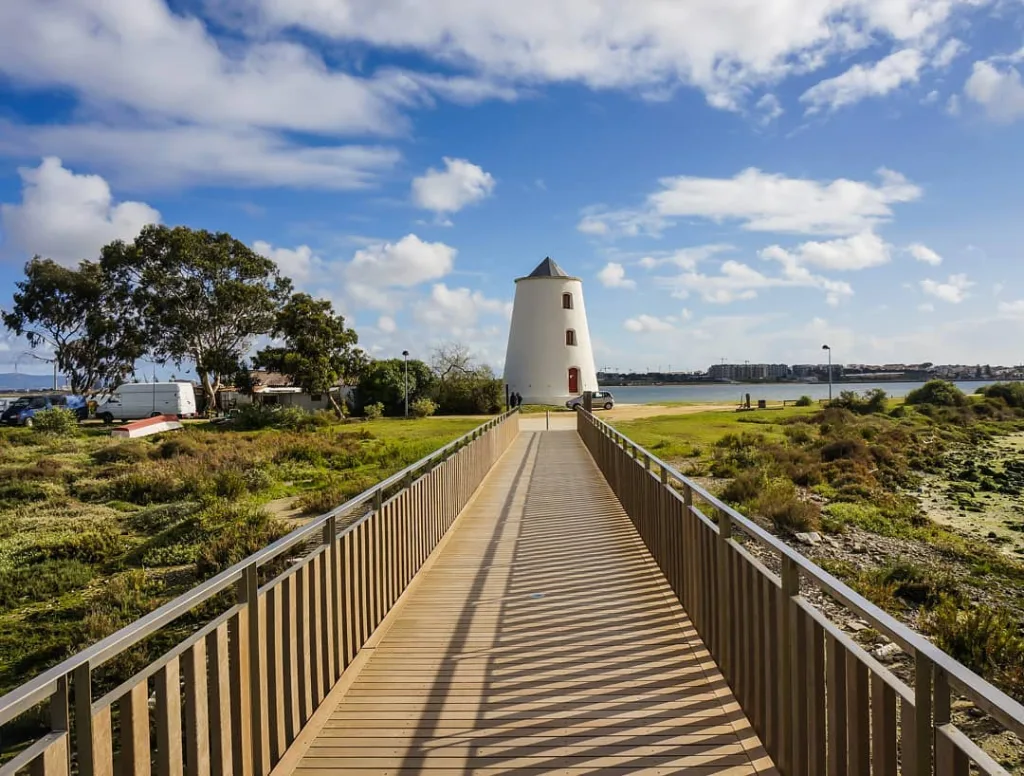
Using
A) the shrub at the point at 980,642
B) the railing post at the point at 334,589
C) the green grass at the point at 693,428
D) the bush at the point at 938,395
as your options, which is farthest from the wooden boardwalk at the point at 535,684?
the bush at the point at 938,395

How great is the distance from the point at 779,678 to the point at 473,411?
41.7 metres

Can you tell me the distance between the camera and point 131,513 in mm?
15234

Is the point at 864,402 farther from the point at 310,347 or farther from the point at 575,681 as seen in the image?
the point at 575,681

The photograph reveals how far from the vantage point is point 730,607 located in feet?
13.4

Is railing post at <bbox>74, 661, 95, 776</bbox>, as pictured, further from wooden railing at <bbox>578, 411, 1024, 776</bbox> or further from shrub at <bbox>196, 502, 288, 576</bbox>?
shrub at <bbox>196, 502, 288, 576</bbox>

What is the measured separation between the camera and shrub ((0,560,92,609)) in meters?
9.89

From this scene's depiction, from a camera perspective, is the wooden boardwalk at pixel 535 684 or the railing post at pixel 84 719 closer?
the railing post at pixel 84 719

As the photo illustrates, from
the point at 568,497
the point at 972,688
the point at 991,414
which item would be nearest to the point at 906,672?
the point at 972,688

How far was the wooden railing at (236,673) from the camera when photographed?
6.75 ft

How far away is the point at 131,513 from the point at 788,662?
14.9 meters

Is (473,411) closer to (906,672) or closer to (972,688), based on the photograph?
(906,672)

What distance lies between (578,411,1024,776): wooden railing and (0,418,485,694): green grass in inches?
259

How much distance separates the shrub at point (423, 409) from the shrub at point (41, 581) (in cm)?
3120

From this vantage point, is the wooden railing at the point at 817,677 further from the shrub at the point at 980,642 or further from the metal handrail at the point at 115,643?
the shrub at the point at 980,642
